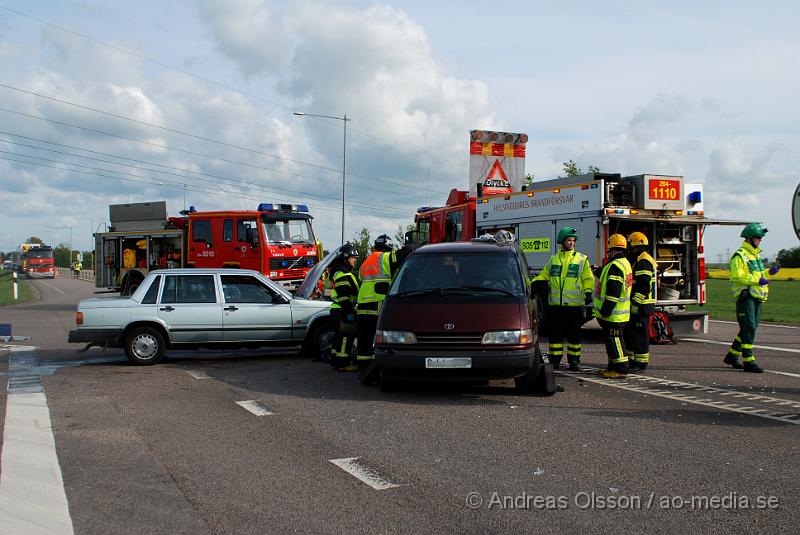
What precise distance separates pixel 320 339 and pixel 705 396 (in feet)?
19.1

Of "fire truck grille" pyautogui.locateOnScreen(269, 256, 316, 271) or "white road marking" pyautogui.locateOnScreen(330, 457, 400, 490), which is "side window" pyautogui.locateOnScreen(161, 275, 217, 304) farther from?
"fire truck grille" pyautogui.locateOnScreen(269, 256, 316, 271)

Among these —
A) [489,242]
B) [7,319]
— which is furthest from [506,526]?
[7,319]

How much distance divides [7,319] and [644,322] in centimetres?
1852

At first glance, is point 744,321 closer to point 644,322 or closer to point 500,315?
point 644,322

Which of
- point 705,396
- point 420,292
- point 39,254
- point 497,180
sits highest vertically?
point 497,180

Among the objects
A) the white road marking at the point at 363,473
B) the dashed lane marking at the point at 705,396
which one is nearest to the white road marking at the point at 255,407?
the white road marking at the point at 363,473

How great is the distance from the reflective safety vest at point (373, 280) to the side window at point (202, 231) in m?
10.7

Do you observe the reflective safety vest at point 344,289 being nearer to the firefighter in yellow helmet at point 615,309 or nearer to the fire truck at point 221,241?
the firefighter in yellow helmet at point 615,309

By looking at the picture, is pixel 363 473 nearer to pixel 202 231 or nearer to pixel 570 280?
pixel 570 280

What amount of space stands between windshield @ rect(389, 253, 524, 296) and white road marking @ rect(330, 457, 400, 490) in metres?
3.11

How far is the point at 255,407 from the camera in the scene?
761cm

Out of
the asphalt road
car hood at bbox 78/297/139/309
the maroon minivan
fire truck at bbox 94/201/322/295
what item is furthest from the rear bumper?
fire truck at bbox 94/201/322/295

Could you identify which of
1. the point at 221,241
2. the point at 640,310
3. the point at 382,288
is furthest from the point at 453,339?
the point at 221,241

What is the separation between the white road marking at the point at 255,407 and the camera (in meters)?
7.31
